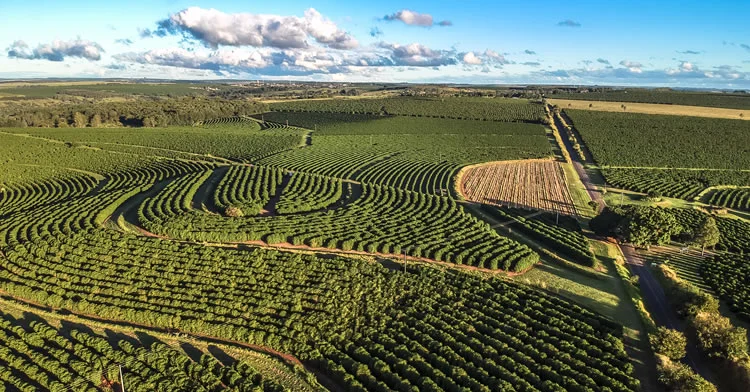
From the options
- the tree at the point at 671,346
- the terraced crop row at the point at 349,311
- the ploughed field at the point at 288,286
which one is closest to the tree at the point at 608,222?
the ploughed field at the point at 288,286

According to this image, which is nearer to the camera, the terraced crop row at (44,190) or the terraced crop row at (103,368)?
the terraced crop row at (103,368)

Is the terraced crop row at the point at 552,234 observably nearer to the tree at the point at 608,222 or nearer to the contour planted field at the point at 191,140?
the tree at the point at 608,222

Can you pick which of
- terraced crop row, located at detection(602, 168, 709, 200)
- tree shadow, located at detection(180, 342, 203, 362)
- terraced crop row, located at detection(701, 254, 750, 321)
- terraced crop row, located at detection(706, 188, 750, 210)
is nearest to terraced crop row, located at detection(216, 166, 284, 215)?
tree shadow, located at detection(180, 342, 203, 362)

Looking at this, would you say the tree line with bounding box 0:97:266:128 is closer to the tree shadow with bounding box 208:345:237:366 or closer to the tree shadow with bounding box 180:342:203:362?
the tree shadow with bounding box 180:342:203:362

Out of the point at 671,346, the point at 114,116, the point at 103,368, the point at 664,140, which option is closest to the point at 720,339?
the point at 671,346

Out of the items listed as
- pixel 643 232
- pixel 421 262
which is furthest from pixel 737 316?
pixel 421 262

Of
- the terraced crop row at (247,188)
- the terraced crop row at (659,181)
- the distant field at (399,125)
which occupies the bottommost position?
the terraced crop row at (659,181)

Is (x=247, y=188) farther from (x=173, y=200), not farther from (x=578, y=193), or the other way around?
(x=578, y=193)
